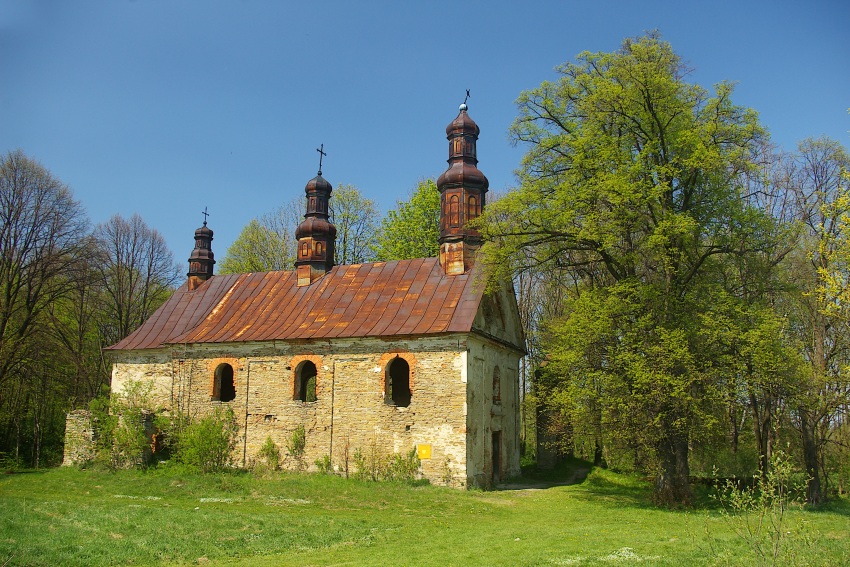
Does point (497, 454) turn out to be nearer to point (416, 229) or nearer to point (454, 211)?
point (454, 211)

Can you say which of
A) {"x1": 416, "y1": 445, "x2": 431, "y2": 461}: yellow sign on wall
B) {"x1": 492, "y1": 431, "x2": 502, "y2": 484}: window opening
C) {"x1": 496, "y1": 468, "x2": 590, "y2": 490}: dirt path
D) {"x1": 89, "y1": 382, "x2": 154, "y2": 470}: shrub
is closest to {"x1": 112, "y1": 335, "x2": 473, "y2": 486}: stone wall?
{"x1": 416, "y1": 445, "x2": 431, "y2": 461}: yellow sign on wall

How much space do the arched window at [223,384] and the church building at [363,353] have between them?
64mm

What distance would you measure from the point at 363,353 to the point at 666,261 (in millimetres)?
9006

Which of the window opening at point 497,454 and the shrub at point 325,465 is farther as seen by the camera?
the window opening at point 497,454

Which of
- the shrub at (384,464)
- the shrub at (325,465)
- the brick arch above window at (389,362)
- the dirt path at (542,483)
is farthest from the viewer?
the dirt path at (542,483)

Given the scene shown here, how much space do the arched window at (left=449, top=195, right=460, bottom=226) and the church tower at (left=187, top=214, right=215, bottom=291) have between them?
11222 millimetres

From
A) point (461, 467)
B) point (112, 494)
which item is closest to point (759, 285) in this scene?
point (461, 467)

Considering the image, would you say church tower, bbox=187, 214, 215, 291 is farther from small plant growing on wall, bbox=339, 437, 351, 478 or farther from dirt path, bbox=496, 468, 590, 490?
dirt path, bbox=496, 468, 590, 490

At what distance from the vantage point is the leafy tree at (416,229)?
32.8 m

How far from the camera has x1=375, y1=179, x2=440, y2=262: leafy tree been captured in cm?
3278

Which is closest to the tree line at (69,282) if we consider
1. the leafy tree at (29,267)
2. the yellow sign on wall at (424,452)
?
the leafy tree at (29,267)

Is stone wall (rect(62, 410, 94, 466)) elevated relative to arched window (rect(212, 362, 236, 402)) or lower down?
lower down

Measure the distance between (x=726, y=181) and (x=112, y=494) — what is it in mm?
17026

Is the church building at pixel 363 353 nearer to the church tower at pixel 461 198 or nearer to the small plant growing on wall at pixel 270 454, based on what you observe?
the church tower at pixel 461 198
